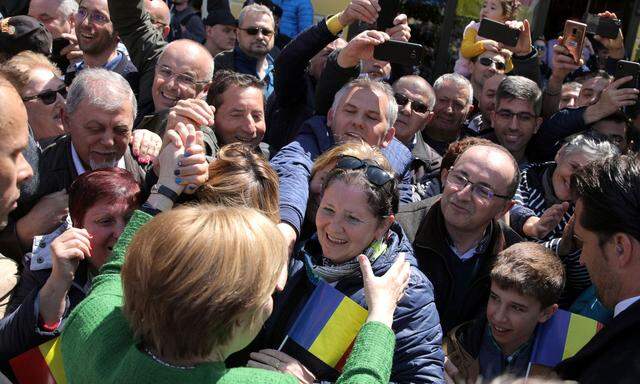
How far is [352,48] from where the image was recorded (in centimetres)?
364

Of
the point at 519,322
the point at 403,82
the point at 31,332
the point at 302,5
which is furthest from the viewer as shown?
the point at 302,5

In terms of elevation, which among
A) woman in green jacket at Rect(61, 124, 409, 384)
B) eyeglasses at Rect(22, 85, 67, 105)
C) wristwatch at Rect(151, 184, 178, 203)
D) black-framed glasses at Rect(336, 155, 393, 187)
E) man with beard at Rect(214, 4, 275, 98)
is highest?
woman in green jacket at Rect(61, 124, 409, 384)

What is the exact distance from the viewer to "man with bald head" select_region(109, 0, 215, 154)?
12.8 ft

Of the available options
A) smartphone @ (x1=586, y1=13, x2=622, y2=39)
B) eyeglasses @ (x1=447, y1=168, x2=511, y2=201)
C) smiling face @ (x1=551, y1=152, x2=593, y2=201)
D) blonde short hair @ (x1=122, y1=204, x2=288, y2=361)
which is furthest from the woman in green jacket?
smartphone @ (x1=586, y1=13, x2=622, y2=39)

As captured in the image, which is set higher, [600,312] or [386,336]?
[386,336]

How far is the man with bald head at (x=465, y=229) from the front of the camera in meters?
2.97

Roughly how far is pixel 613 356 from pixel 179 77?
9.32 ft

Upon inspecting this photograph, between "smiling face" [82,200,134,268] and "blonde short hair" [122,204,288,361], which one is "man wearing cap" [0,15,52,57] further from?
"blonde short hair" [122,204,288,361]

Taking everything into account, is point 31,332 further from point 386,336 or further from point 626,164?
point 626,164

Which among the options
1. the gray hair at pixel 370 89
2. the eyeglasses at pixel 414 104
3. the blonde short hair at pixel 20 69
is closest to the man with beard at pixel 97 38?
the blonde short hair at pixel 20 69

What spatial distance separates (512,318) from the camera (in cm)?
278

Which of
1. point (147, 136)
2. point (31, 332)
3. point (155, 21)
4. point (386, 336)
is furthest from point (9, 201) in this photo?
point (155, 21)

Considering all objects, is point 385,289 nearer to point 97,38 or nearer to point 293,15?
point 97,38

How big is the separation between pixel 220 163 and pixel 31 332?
2.80 feet
